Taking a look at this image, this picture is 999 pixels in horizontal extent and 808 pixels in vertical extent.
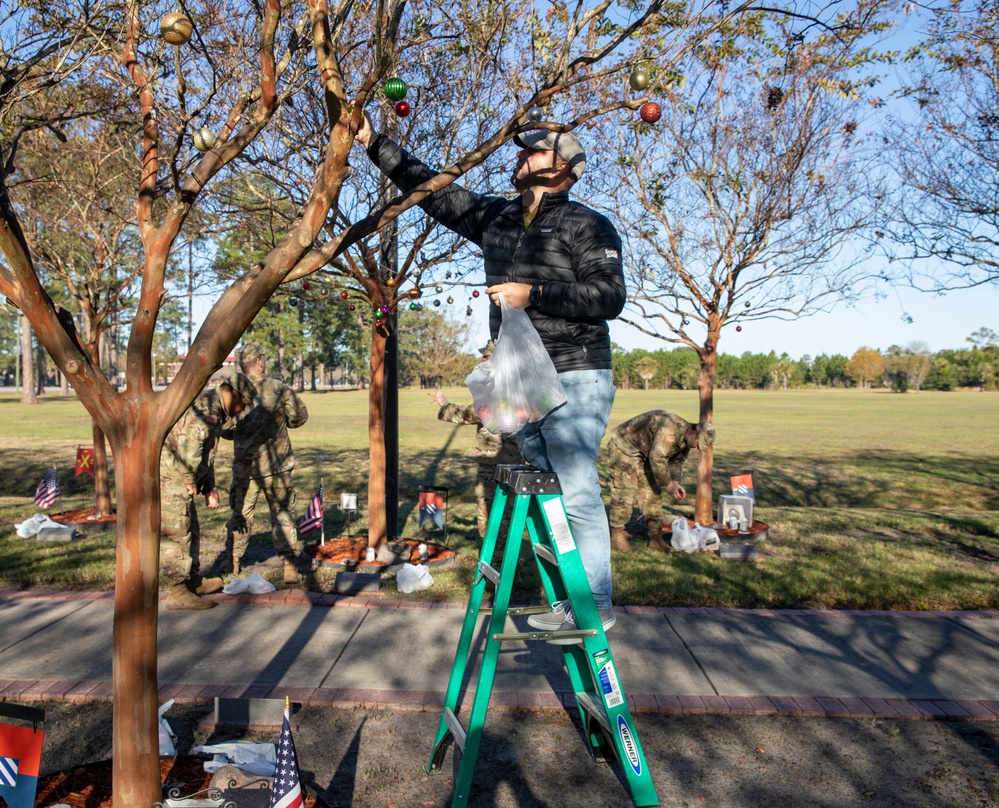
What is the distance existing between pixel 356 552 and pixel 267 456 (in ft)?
4.42

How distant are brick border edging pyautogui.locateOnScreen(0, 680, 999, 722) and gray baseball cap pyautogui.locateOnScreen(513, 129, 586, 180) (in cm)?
270

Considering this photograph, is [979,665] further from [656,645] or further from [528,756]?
[528,756]

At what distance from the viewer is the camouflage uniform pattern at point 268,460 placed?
266 inches

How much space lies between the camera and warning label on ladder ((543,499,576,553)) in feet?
9.10

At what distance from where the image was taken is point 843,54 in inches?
317

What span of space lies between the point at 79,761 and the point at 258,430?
3.82m

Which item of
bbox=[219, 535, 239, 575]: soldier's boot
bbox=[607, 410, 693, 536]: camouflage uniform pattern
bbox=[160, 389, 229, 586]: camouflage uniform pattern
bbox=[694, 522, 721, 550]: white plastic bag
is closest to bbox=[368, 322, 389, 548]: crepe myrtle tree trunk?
bbox=[219, 535, 239, 575]: soldier's boot

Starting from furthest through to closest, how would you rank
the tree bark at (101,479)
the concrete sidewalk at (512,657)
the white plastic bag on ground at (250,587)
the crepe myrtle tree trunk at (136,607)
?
the tree bark at (101,479) → the white plastic bag on ground at (250,587) → the concrete sidewalk at (512,657) → the crepe myrtle tree trunk at (136,607)

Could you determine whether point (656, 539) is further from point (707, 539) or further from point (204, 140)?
point (204, 140)

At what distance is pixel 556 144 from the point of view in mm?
3092

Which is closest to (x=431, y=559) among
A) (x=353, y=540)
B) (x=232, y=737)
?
(x=353, y=540)

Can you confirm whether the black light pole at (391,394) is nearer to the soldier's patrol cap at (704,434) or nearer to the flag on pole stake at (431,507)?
the flag on pole stake at (431,507)

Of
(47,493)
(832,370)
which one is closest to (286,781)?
(47,493)

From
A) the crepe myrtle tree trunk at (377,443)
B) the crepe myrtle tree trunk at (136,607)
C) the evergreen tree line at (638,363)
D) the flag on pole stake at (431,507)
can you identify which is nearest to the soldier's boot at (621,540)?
the flag on pole stake at (431,507)
